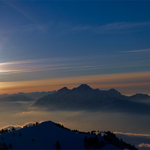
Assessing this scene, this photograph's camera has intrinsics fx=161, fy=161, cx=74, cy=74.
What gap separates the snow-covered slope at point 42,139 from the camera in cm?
5134

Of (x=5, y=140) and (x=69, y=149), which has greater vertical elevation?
(x=5, y=140)

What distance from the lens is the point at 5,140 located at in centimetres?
5112

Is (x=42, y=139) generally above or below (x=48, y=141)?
above

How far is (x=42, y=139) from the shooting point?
55.9 meters

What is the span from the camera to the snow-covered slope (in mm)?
51344

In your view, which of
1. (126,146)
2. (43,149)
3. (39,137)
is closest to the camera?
(43,149)

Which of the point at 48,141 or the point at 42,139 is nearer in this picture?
the point at 48,141

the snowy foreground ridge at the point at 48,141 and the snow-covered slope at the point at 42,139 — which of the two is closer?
the snowy foreground ridge at the point at 48,141

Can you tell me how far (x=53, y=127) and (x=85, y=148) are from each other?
1815cm

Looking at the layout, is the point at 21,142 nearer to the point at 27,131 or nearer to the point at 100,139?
the point at 27,131

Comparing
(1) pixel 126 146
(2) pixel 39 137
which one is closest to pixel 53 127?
(2) pixel 39 137

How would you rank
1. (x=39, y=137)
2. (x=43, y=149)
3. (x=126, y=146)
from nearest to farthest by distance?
1. (x=43, y=149)
2. (x=39, y=137)
3. (x=126, y=146)

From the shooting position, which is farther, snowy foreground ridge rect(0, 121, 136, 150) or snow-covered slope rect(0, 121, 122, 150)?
snow-covered slope rect(0, 121, 122, 150)

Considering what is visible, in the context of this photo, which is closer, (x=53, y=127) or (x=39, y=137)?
(x=39, y=137)
